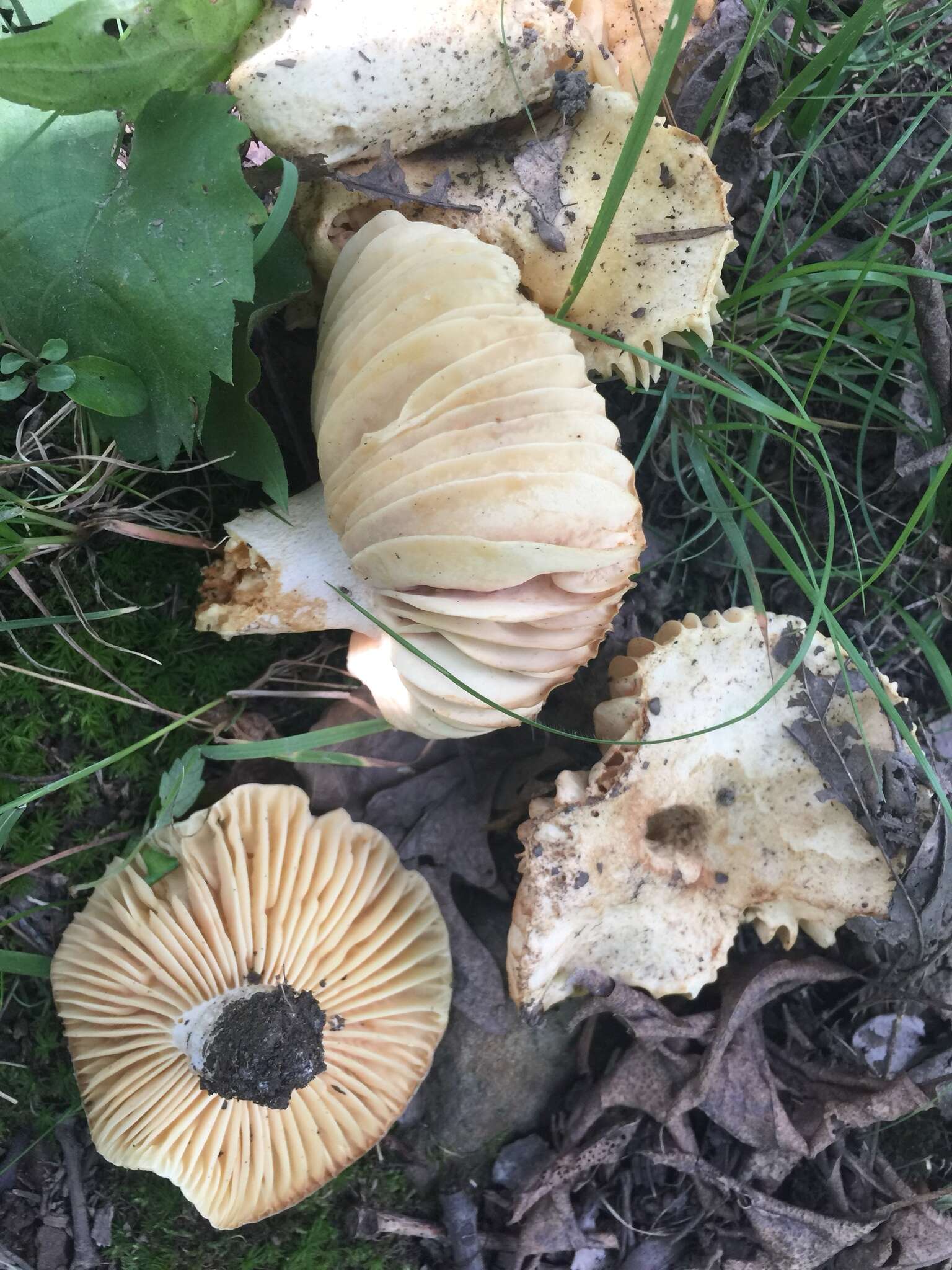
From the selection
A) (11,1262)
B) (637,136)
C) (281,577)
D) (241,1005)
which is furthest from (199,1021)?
(637,136)

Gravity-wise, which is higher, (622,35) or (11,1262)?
(622,35)

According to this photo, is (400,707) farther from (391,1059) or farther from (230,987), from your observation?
(391,1059)

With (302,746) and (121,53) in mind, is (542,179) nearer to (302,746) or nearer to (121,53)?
(121,53)

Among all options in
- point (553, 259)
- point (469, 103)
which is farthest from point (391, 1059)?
point (469, 103)

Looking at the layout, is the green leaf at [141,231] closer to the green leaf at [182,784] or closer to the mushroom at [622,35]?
the mushroom at [622,35]

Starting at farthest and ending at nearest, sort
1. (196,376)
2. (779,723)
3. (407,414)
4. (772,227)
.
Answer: (772,227) → (779,723) → (196,376) → (407,414)
